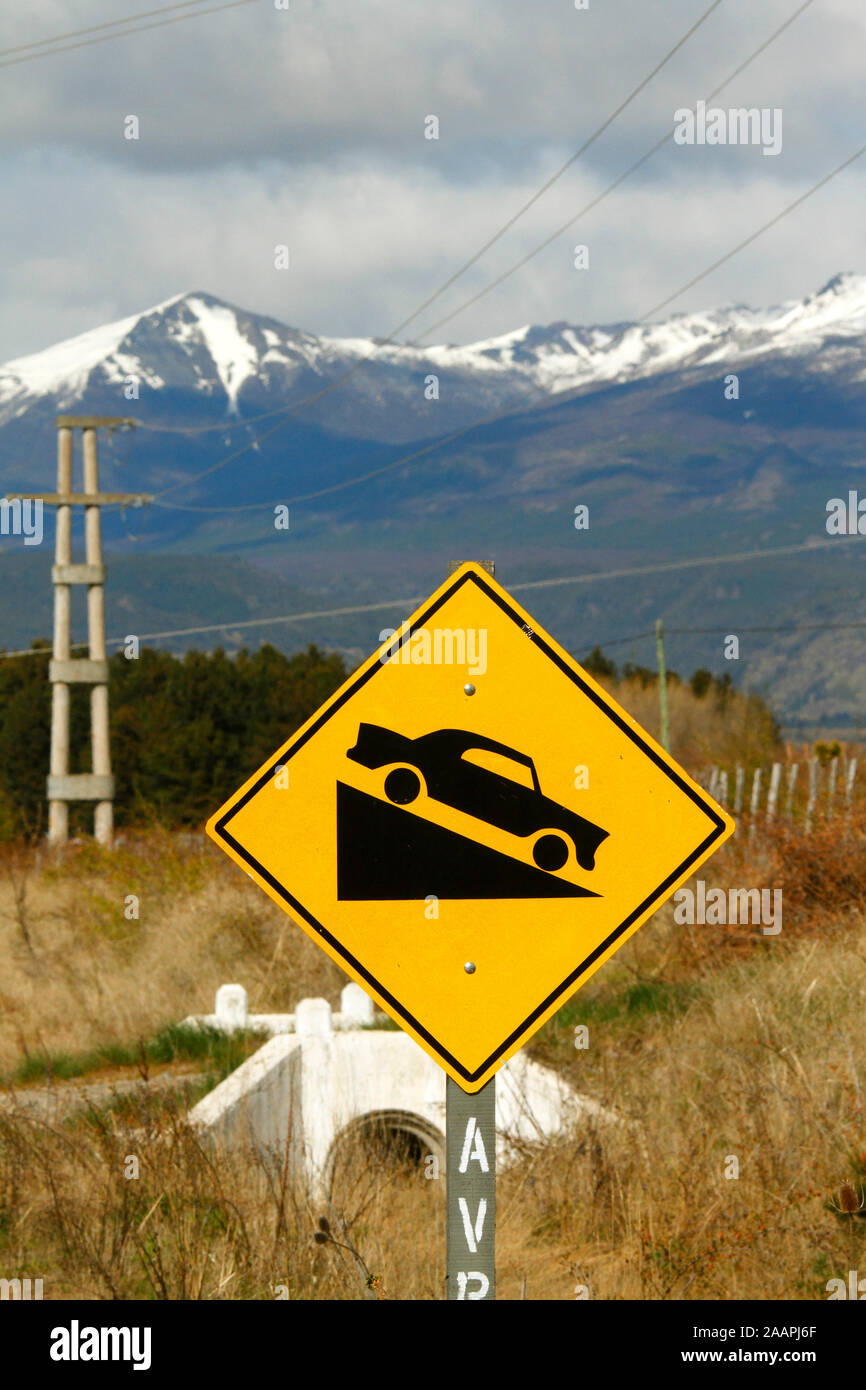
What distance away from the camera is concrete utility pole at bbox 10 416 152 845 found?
37188 millimetres

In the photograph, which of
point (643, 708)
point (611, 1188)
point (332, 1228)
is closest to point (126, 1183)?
point (332, 1228)

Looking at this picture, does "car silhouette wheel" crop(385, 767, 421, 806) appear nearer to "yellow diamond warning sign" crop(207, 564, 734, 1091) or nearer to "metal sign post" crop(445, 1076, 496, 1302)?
"yellow diamond warning sign" crop(207, 564, 734, 1091)

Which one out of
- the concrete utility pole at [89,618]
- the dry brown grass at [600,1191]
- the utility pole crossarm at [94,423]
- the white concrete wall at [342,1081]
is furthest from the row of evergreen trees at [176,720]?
the dry brown grass at [600,1191]

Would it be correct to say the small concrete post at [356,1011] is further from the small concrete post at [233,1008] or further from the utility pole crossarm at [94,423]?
the utility pole crossarm at [94,423]

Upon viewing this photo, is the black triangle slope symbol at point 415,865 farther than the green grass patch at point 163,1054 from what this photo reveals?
No

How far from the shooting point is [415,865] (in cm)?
364

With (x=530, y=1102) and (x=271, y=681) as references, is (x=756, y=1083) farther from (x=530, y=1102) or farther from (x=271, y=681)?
(x=271, y=681)

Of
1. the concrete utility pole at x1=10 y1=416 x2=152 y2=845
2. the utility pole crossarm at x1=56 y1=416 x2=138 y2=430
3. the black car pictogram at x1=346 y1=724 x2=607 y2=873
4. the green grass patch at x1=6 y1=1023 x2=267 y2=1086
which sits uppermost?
the utility pole crossarm at x1=56 y1=416 x2=138 y2=430

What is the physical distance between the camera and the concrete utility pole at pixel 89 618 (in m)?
37.2

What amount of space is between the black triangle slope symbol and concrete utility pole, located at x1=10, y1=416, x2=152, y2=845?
33.1 m

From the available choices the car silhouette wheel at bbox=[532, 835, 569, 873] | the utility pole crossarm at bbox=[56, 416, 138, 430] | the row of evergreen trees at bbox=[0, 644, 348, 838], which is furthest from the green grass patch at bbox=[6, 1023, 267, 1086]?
the row of evergreen trees at bbox=[0, 644, 348, 838]

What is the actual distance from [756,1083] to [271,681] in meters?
69.3

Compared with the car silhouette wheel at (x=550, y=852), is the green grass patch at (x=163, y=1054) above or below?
above

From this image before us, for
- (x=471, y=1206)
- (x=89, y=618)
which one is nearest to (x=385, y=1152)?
(x=471, y=1206)
